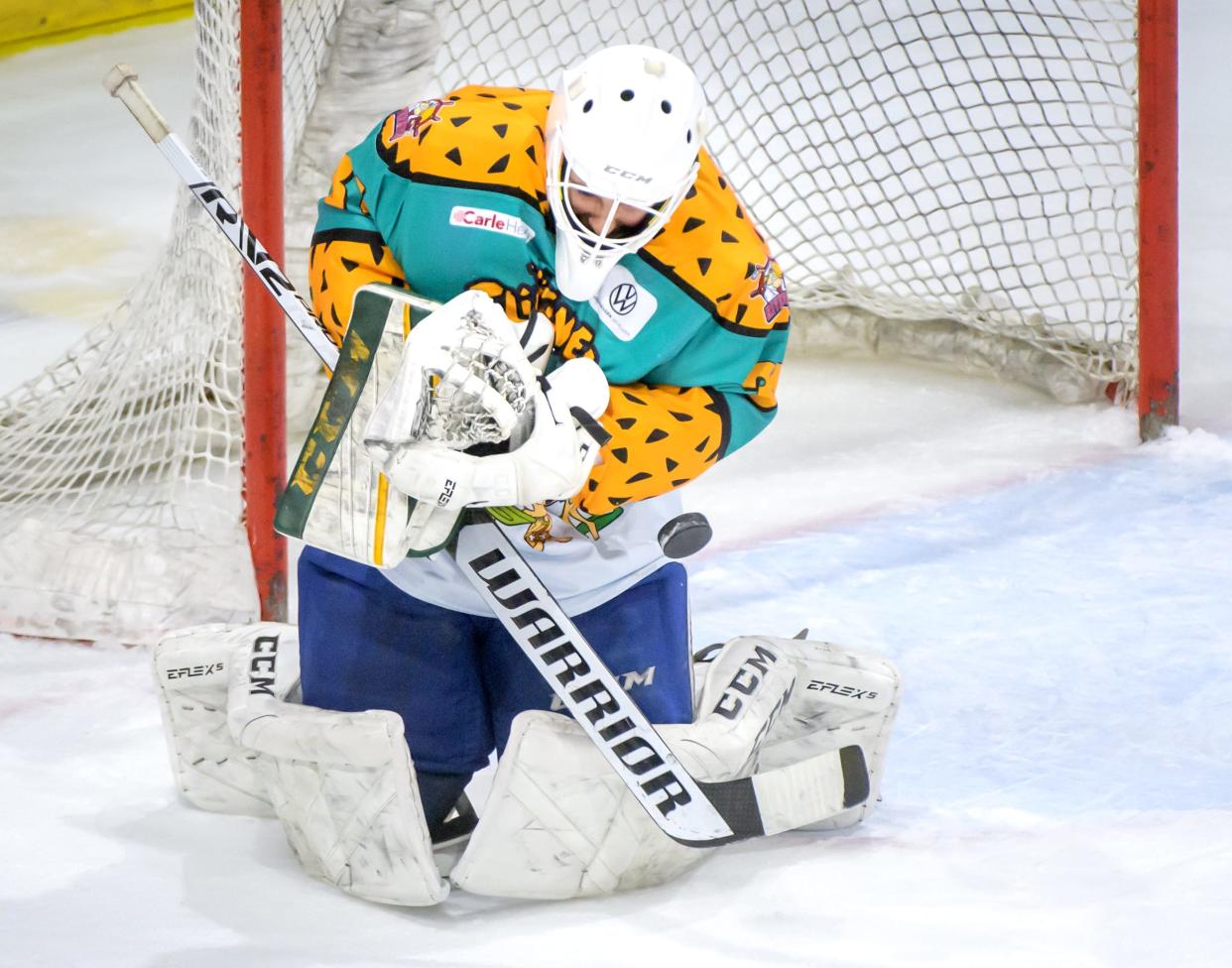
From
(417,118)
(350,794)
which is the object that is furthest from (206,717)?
(417,118)

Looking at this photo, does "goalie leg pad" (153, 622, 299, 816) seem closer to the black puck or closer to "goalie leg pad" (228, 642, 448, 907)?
"goalie leg pad" (228, 642, 448, 907)

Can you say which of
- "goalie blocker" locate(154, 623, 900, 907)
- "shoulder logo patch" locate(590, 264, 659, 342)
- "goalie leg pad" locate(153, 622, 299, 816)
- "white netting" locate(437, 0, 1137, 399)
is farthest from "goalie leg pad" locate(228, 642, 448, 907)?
"white netting" locate(437, 0, 1137, 399)

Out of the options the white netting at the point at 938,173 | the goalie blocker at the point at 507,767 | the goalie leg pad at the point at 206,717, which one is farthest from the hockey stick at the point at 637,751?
the white netting at the point at 938,173

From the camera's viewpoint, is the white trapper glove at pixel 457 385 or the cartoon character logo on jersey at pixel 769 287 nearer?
the white trapper glove at pixel 457 385

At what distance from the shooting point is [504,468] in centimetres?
149

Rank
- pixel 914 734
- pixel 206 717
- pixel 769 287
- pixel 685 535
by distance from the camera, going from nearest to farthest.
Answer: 1. pixel 685 535
2. pixel 769 287
3. pixel 206 717
4. pixel 914 734

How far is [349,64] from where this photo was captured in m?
2.99

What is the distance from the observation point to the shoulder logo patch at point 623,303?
169 cm

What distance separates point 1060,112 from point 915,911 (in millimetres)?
3158

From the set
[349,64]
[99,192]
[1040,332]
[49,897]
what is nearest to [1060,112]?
[1040,332]

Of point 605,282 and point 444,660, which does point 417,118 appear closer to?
point 605,282

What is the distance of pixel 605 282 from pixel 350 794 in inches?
22.6

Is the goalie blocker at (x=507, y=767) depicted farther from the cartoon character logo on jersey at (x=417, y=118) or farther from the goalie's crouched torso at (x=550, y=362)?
the cartoon character logo on jersey at (x=417, y=118)

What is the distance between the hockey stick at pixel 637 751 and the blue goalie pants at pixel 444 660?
0.30ft
